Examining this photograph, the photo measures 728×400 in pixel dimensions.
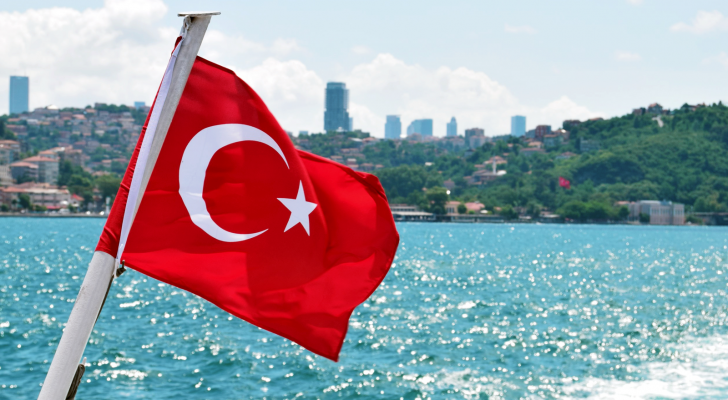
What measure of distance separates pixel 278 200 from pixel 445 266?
49.1 meters

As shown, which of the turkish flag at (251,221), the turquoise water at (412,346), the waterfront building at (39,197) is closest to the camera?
the turkish flag at (251,221)

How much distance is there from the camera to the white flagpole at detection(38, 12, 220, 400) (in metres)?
3.62

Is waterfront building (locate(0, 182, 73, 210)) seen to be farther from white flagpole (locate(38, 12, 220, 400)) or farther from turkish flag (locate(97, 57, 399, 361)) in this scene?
white flagpole (locate(38, 12, 220, 400))

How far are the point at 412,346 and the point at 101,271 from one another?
55.2 feet

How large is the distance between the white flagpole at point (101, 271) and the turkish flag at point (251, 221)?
0.20 meters

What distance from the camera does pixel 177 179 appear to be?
4.28m

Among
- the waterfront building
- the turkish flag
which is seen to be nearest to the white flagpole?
the turkish flag

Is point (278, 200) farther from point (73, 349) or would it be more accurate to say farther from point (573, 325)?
point (573, 325)

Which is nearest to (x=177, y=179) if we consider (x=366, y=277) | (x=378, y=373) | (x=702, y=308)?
(x=366, y=277)

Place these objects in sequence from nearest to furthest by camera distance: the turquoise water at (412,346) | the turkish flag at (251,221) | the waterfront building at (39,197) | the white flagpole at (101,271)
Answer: the white flagpole at (101,271)
the turkish flag at (251,221)
the turquoise water at (412,346)
the waterfront building at (39,197)

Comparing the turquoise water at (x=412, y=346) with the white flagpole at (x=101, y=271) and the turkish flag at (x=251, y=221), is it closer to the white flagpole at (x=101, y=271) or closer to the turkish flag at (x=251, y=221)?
the turkish flag at (x=251, y=221)

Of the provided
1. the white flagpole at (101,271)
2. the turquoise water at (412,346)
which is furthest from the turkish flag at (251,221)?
the turquoise water at (412,346)

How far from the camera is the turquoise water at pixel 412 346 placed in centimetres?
1534

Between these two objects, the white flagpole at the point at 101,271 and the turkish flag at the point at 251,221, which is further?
the turkish flag at the point at 251,221
